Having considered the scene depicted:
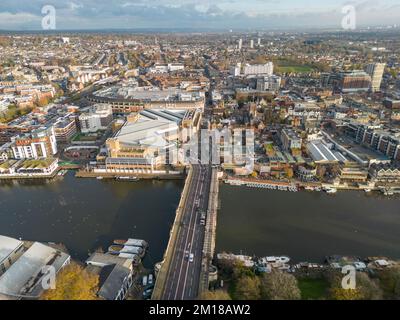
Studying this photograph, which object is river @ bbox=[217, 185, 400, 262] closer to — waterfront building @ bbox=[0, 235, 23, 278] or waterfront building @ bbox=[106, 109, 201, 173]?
waterfront building @ bbox=[106, 109, 201, 173]

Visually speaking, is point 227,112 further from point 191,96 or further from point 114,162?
point 114,162

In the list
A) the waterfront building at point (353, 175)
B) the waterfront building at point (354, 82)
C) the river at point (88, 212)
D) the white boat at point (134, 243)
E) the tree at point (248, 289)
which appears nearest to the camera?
the tree at point (248, 289)

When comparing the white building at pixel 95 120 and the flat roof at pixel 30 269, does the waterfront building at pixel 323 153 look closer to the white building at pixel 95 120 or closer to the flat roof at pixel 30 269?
the flat roof at pixel 30 269

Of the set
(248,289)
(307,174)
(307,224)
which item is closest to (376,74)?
(307,174)

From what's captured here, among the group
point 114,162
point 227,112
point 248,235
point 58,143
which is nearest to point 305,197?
point 248,235

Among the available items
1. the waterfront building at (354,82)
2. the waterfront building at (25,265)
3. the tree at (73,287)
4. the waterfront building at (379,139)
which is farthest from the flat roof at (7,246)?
the waterfront building at (354,82)

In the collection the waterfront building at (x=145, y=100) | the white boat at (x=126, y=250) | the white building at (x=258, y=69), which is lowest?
the white boat at (x=126, y=250)
